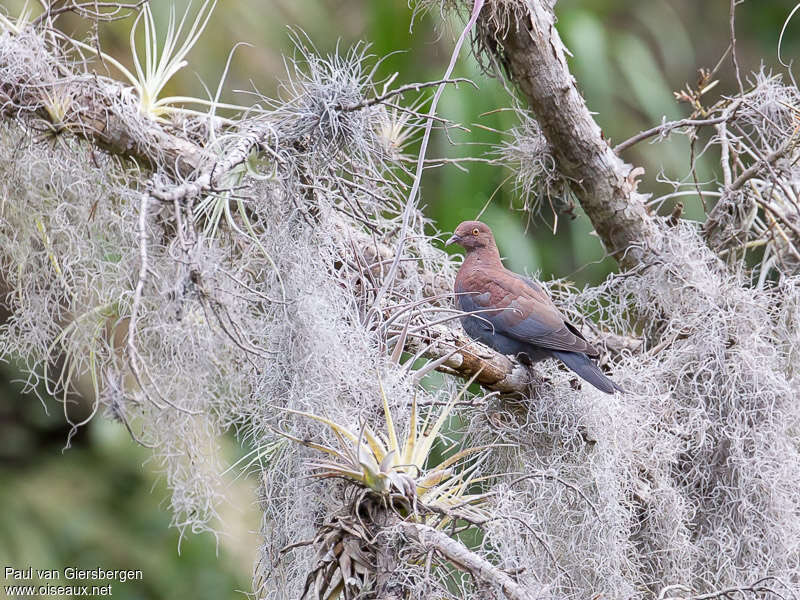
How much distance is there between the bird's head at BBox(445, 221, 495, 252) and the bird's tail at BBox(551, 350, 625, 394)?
488 mm

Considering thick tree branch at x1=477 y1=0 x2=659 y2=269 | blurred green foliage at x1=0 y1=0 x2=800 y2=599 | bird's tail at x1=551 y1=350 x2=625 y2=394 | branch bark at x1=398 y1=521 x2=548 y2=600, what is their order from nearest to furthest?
branch bark at x1=398 y1=521 x2=548 y2=600, bird's tail at x1=551 y1=350 x2=625 y2=394, thick tree branch at x1=477 y1=0 x2=659 y2=269, blurred green foliage at x1=0 y1=0 x2=800 y2=599

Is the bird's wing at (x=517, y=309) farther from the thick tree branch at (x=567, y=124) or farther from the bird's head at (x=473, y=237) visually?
the thick tree branch at (x=567, y=124)

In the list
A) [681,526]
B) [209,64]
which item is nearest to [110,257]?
[681,526]

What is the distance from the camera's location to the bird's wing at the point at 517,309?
223 cm

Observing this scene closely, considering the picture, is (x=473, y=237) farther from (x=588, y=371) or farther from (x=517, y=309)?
(x=588, y=371)

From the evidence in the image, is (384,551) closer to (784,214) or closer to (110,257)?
(110,257)

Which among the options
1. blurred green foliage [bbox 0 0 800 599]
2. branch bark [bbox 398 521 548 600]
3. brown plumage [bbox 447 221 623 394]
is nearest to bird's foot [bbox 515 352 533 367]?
brown plumage [bbox 447 221 623 394]

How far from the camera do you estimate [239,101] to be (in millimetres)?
4711

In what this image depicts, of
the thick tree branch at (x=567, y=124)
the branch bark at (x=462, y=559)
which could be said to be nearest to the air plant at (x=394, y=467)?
the branch bark at (x=462, y=559)

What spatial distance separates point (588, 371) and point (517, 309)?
0.87 ft

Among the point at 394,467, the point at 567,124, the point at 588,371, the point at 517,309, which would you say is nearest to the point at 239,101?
the point at 567,124

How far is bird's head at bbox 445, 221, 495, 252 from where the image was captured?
2545mm

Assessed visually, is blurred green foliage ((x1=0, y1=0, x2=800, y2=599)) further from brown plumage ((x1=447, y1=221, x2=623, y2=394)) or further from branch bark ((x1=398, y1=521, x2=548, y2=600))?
branch bark ((x1=398, y1=521, x2=548, y2=600))

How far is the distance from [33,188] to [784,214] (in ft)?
7.28
